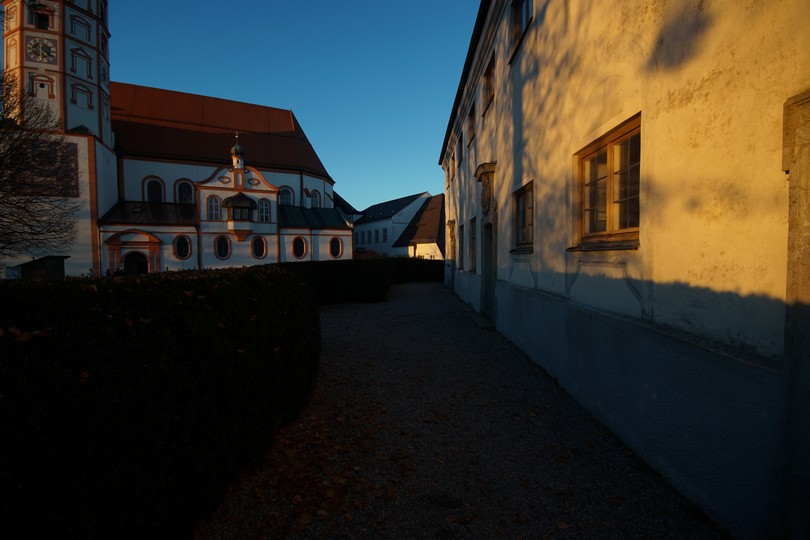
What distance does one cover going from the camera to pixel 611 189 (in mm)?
4320

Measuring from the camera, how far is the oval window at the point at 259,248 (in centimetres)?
3502

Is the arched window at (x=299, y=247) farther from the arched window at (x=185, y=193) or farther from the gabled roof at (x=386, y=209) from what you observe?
the gabled roof at (x=386, y=209)

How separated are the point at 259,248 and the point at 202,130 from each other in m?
16.6

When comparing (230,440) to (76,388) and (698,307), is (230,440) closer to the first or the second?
(76,388)

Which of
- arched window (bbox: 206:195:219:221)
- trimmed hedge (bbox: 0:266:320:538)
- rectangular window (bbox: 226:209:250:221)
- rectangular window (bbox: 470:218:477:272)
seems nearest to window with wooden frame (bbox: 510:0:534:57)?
rectangular window (bbox: 470:218:477:272)

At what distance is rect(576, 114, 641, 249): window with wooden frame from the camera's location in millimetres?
3926

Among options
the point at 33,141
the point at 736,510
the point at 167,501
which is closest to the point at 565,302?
the point at 736,510

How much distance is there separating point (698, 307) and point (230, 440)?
3370 millimetres

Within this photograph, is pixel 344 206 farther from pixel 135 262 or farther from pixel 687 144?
pixel 687 144

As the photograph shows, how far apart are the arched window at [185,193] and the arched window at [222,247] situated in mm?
7106

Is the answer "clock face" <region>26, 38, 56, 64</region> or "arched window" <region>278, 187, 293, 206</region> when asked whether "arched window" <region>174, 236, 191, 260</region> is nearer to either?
"arched window" <region>278, 187, 293, 206</region>

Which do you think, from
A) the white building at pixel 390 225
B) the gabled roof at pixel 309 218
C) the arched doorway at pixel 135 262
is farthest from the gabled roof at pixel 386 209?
the arched doorway at pixel 135 262

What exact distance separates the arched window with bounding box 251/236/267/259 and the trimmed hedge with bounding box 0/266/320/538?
33829 millimetres

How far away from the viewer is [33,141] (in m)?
16.2
